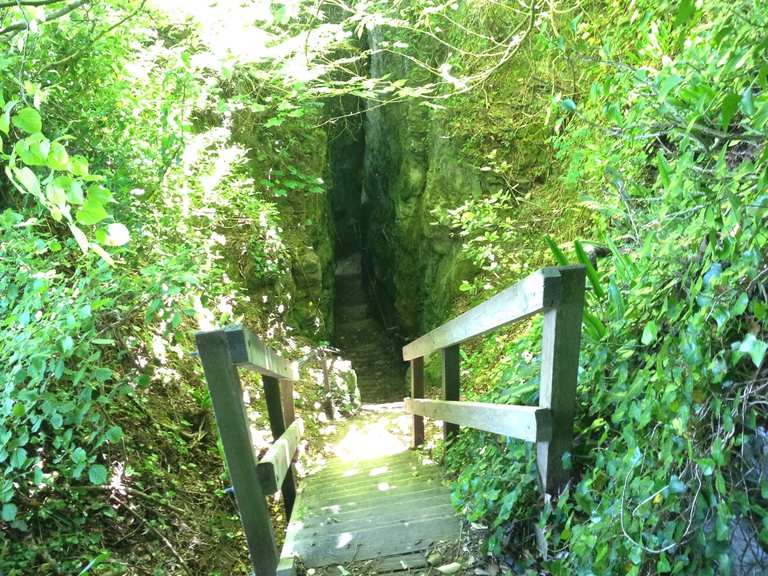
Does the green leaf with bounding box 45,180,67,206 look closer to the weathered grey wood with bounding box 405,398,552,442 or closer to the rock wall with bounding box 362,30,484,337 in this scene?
the weathered grey wood with bounding box 405,398,552,442

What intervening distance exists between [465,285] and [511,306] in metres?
3.68

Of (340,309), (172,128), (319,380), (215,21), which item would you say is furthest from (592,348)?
(340,309)

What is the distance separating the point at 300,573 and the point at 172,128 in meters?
3.82

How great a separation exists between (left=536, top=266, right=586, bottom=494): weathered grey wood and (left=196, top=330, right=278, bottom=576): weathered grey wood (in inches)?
47.2

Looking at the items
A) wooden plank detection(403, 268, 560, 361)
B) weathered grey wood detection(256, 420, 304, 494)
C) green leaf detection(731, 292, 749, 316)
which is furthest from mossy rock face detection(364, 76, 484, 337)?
green leaf detection(731, 292, 749, 316)

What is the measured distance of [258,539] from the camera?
2180 mm

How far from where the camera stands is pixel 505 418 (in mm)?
2297

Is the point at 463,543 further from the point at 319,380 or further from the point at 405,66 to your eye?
the point at 405,66

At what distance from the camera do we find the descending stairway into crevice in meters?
13.9

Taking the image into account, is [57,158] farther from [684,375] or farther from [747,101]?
[684,375]

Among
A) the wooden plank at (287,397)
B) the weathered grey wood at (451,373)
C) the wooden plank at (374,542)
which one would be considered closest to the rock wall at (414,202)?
the wooden plank at (287,397)

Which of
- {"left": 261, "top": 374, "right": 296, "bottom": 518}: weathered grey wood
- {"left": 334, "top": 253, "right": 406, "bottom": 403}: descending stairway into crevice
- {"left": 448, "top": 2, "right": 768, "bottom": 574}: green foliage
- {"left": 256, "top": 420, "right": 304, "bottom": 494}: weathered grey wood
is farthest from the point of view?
{"left": 334, "top": 253, "right": 406, "bottom": 403}: descending stairway into crevice

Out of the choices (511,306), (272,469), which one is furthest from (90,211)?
(511,306)

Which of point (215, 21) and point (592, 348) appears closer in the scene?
point (592, 348)
